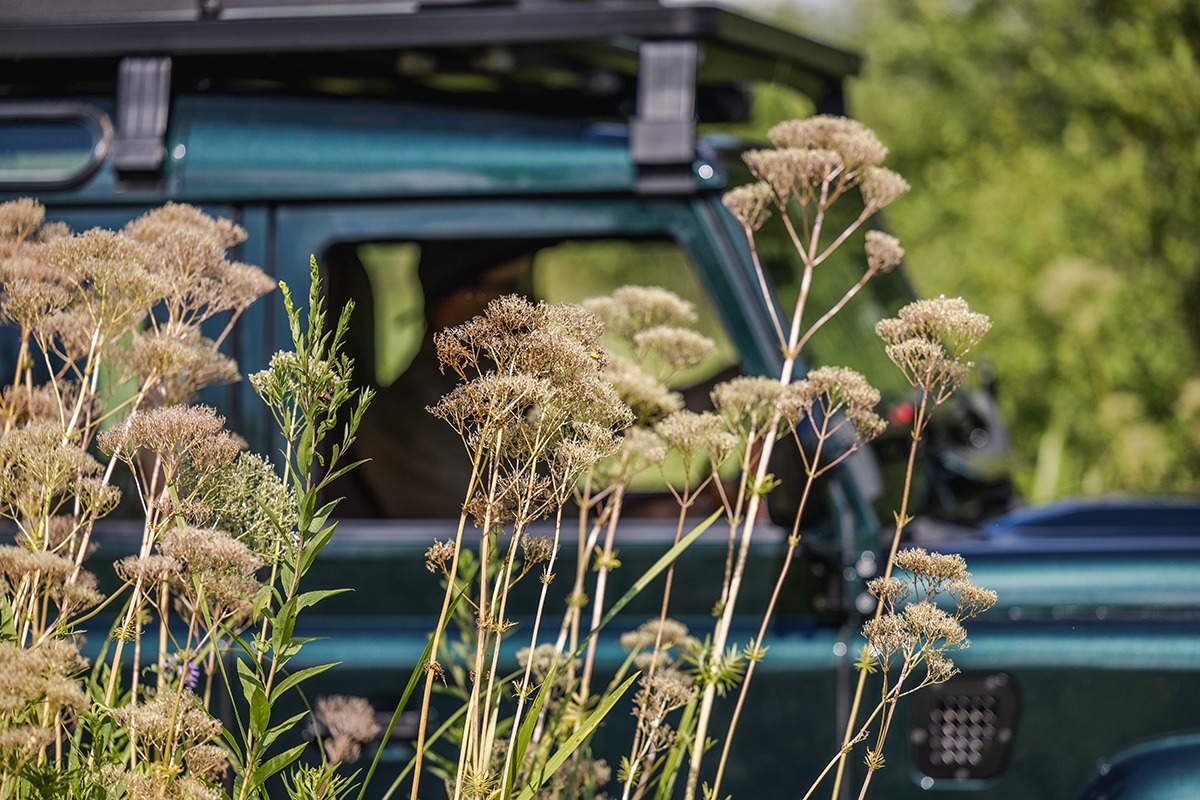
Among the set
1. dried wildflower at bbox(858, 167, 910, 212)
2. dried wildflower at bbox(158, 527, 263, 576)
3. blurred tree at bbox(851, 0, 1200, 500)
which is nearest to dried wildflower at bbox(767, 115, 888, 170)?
dried wildflower at bbox(858, 167, 910, 212)

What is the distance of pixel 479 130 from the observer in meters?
2.59

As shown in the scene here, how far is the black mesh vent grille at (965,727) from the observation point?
93.4 inches

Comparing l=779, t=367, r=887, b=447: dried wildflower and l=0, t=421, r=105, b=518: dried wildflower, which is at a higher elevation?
l=779, t=367, r=887, b=447: dried wildflower

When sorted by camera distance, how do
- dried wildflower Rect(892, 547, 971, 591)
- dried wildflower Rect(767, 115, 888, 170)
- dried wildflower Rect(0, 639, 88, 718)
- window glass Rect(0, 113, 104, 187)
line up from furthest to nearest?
window glass Rect(0, 113, 104, 187), dried wildflower Rect(767, 115, 888, 170), dried wildflower Rect(892, 547, 971, 591), dried wildflower Rect(0, 639, 88, 718)

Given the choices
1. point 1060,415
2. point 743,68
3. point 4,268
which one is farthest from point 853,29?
point 4,268

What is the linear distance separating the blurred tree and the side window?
12.8 ft

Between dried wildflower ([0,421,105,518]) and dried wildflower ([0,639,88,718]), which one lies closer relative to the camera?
dried wildflower ([0,639,88,718])

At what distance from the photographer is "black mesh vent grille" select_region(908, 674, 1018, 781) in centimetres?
237

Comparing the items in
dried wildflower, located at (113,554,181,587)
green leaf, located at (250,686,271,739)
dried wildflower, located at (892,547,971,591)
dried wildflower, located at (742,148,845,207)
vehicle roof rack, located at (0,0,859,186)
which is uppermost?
vehicle roof rack, located at (0,0,859,186)

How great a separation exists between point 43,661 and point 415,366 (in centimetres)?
166

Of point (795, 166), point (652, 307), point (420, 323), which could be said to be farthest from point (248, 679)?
point (420, 323)

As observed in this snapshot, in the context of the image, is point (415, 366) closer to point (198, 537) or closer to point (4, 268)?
point (4, 268)

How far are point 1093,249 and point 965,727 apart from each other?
5.48 m

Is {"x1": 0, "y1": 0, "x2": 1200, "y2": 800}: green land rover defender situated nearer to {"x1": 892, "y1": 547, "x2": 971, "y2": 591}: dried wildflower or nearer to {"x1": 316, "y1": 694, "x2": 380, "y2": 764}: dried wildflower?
{"x1": 316, "y1": 694, "x2": 380, "y2": 764}: dried wildflower
